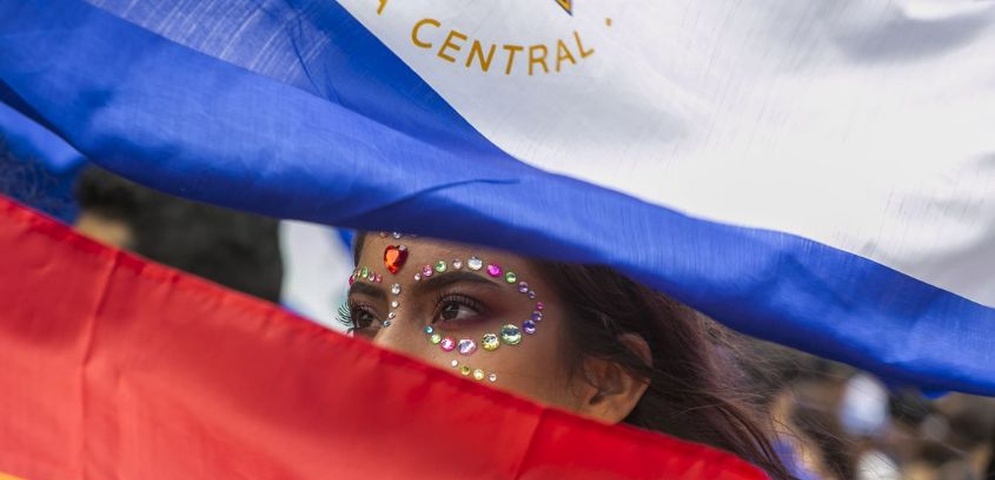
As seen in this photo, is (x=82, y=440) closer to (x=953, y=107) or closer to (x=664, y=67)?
(x=664, y=67)

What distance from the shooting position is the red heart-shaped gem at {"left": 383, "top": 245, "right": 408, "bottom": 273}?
3.18m

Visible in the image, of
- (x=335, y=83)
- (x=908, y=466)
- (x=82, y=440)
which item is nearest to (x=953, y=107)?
(x=335, y=83)

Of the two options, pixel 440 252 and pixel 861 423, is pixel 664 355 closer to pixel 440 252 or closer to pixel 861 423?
pixel 440 252

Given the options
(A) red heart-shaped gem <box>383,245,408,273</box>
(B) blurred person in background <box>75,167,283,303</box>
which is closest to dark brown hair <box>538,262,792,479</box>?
(A) red heart-shaped gem <box>383,245,408,273</box>

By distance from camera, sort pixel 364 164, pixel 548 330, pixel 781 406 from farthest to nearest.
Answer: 1. pixel 781 406
2. pixel 548 330
3. pixel 364 164

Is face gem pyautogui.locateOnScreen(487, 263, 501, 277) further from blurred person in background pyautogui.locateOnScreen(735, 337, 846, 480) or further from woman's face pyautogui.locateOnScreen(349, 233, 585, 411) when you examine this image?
blurred person in background pyautogui.locateOnScreen(735, 337, 846, 480)

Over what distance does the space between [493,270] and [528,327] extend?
0.38ft

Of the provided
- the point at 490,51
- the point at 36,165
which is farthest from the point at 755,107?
the point at 36,165

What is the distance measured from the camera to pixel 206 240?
6281 millimetres

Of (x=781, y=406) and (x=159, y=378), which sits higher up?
(x=159, y=378)

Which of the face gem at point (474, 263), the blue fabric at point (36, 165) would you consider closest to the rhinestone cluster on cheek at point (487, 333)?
the face gem at point (474, 263)

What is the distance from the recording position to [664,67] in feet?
8.82

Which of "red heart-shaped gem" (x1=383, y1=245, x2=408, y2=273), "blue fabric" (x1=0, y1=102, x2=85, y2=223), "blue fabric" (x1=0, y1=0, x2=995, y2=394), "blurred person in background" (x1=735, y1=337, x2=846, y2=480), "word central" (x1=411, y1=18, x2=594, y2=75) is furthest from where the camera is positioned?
"blue fabric" (x1=0, y1=102, x2=85, y2=223)

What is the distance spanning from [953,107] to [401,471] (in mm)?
1019
